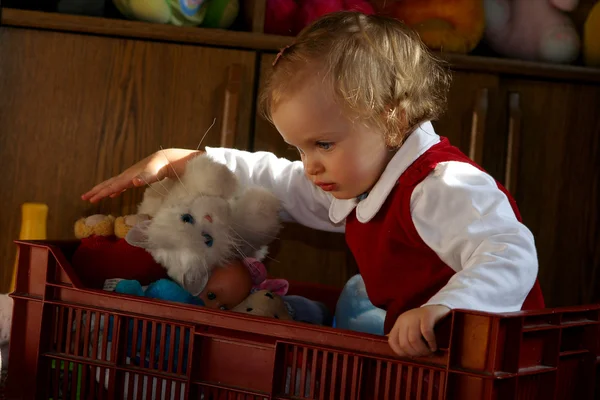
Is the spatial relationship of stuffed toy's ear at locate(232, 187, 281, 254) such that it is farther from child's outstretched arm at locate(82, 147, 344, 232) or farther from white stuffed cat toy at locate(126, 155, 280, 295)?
child's outstretched arm at locate(82, 147, 344, 232)

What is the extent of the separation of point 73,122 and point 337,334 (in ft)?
3.16

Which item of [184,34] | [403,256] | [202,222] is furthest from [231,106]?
[403,256]

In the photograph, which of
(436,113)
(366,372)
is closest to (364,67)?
(436,113)

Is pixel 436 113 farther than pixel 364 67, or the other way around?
pixel 436 113

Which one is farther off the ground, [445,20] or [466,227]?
[445,20]

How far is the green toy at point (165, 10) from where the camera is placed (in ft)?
5.06

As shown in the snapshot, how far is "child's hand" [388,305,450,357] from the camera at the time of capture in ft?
2.37

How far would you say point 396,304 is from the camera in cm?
104

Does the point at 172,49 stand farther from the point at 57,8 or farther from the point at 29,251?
the point at 29,251

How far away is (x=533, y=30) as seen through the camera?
67.9 inches

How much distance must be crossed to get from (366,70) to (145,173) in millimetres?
358

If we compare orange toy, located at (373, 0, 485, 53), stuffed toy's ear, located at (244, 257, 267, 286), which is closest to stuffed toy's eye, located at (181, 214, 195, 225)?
stuffed toy's ear, located at (244, 257, 267, 286)

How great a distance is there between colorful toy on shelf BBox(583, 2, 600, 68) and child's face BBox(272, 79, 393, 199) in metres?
0.89

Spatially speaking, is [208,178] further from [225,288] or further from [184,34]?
[184,34]
